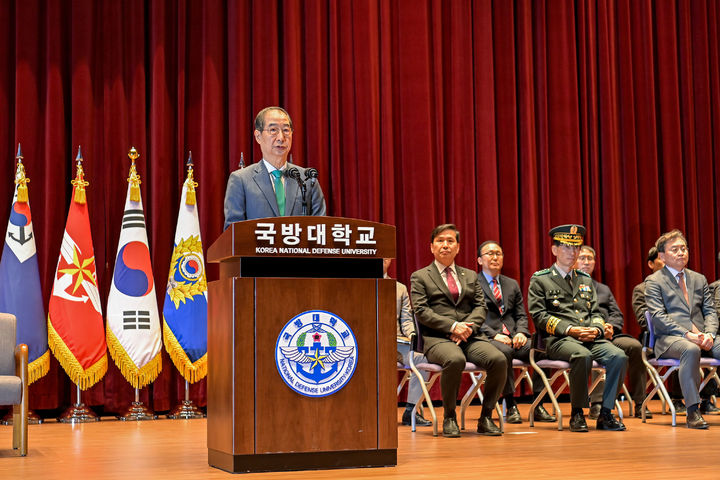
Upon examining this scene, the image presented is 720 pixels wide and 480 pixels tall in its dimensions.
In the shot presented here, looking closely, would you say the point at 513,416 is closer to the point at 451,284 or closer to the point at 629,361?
the point at 629,361

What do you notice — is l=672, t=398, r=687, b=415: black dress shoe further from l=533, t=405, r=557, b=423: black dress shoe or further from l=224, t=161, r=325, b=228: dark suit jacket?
l=224, t=161, r=325, b=228: dark suit jacket

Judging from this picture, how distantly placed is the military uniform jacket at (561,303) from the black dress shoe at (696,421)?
2.30ft

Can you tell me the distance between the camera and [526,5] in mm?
7965

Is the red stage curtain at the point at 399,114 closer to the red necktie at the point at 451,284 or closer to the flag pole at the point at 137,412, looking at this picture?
the flag pole at the point at 137,412

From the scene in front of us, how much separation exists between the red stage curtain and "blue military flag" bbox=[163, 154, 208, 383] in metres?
0.34

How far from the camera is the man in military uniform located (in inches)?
211

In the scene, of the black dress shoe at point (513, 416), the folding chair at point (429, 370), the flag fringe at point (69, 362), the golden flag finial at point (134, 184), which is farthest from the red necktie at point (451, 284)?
the flag fringe at point (69, 362)

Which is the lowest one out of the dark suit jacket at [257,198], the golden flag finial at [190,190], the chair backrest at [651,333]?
the chair backrest at [651,333]

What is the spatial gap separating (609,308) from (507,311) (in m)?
0.91

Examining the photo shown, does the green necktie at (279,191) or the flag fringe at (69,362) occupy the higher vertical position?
the green necktie at (279,191)

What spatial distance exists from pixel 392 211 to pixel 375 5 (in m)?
1.74

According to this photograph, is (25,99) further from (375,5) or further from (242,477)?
(242,477)

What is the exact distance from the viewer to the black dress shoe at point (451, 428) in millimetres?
4971

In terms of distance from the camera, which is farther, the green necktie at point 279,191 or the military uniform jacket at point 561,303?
the military uniform jacket at point 561,303
